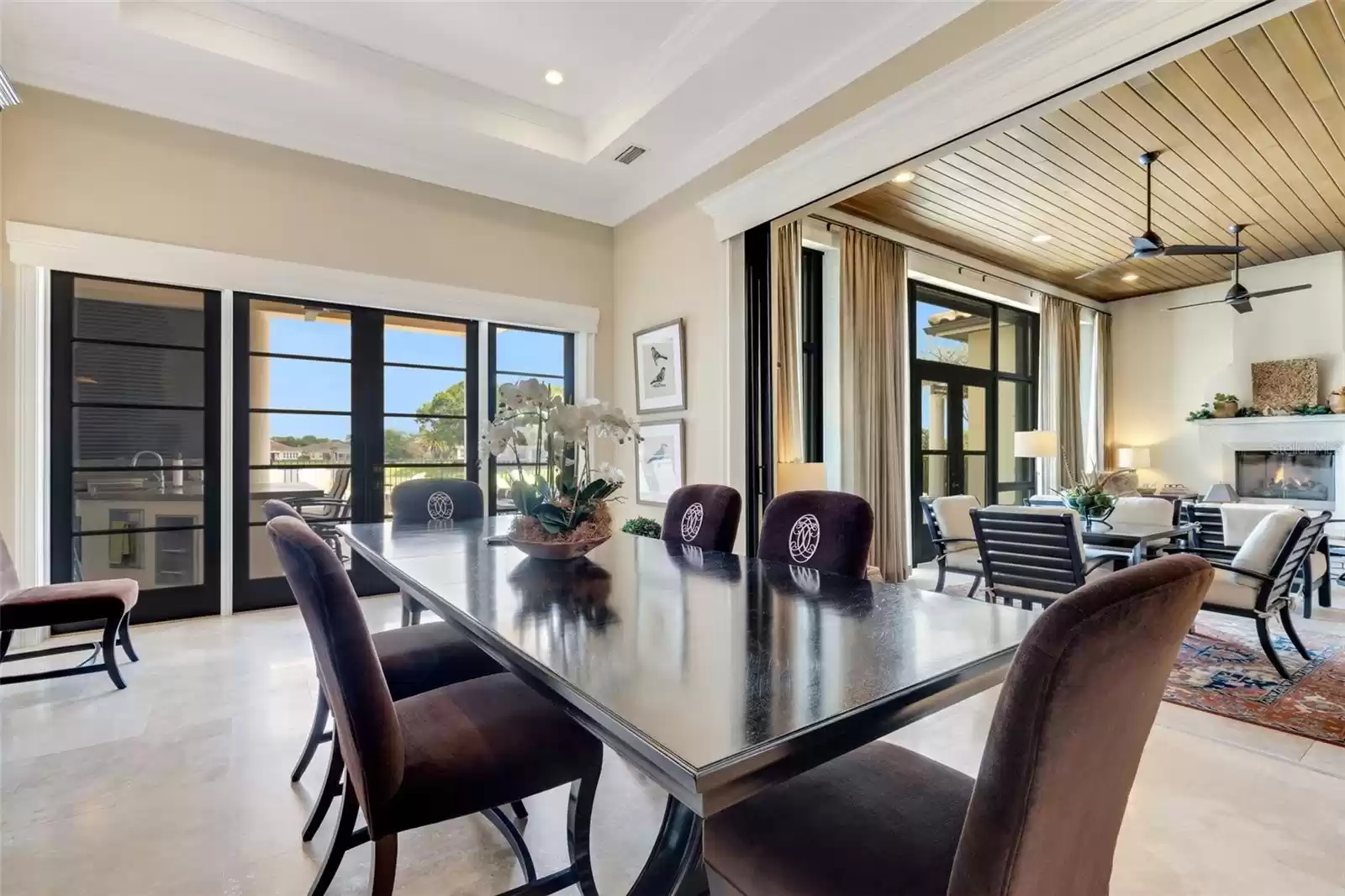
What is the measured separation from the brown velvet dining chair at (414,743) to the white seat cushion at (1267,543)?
334cm

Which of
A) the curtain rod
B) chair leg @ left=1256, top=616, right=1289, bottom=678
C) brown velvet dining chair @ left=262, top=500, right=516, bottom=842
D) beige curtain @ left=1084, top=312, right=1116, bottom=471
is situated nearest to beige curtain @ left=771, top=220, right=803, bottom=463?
the curtain rod

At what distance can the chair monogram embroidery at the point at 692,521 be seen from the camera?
7.89ft

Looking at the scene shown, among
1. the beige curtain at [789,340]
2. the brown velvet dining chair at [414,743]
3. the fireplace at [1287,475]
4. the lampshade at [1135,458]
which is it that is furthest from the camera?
the lampshade at [1135,458]

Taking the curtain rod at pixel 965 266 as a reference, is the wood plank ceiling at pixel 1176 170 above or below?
above

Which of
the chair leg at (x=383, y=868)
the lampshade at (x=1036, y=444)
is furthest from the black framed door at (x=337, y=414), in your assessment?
the lampshade at (x=1036, y=444)

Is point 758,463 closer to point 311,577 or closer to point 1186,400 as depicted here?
point 311,577

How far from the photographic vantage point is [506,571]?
1.67m

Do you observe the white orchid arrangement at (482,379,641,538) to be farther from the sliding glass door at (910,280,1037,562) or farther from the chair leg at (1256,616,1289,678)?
the sliding glass door at (910,280,1037,562)

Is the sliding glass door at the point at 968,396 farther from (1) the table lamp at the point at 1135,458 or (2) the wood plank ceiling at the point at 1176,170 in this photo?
(1) the table lamp at the point at 1135,458

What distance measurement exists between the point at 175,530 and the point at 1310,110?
6.99m

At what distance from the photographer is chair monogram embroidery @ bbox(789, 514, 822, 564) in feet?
6.29

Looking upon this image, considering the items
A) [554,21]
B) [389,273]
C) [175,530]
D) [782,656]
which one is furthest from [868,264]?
[175,530]

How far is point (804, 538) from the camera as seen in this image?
6.40ft

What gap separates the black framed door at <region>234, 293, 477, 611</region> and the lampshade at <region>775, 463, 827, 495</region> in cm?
232
